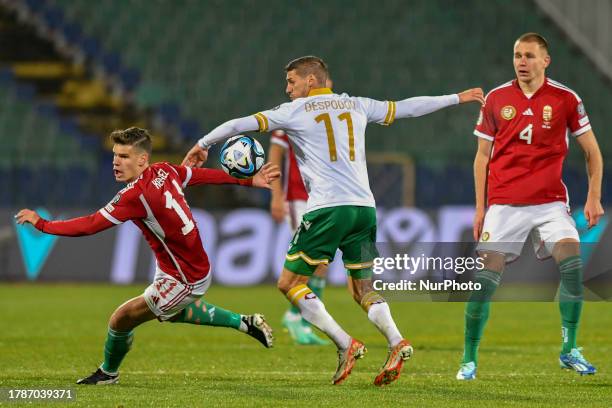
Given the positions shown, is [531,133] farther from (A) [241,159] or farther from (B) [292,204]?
(B) [292,204]

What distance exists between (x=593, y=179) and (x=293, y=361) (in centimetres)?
247

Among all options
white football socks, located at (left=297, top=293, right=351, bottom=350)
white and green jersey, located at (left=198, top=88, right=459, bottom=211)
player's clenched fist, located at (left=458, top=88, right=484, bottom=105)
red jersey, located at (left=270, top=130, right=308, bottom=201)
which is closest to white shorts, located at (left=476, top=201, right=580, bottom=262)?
player's clenched fist, located at (left=458, top=88, right=484, bottom=105)

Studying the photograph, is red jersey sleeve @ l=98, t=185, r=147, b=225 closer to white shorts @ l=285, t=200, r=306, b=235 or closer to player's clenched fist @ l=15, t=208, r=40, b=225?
player's clenched fist @ l=15, t=208, r=40, b=225

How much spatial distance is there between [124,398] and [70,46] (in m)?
17.1

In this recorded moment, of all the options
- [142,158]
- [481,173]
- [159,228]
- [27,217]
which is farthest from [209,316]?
[481,173]

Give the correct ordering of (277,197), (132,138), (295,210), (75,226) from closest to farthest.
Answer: (75,226) < (132,138) < (277,197) < (295,210)

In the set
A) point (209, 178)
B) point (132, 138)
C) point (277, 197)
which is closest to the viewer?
point (132, 138)

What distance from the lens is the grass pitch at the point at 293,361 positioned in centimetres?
640

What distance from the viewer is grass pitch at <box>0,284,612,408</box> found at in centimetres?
640

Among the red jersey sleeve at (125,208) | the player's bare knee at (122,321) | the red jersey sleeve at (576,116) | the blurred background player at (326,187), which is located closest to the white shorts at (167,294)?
the player's bare knee at (122,321)

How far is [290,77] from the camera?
7.21 m

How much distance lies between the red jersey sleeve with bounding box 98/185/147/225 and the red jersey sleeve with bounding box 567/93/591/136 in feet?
8.58

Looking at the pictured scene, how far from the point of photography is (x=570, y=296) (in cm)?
754

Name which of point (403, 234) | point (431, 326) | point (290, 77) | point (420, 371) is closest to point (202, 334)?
point (431, 326)
